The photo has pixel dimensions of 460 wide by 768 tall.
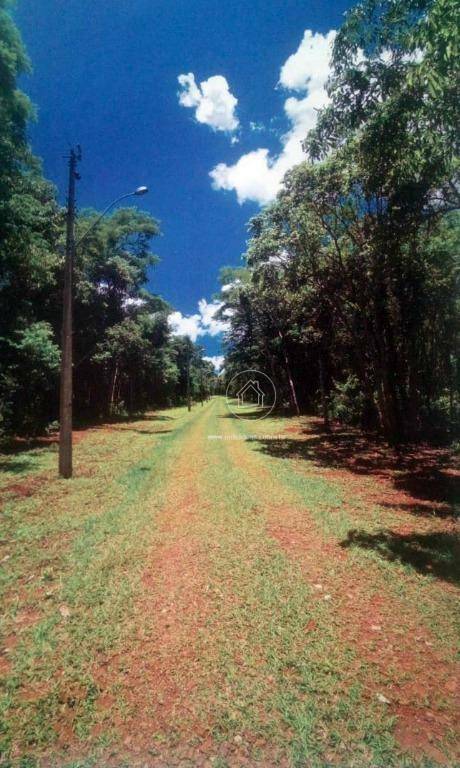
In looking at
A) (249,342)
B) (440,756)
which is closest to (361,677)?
(440,756)

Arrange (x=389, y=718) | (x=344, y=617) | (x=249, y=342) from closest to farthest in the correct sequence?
(x=389, y=718) < (x=344, y=617) < (x=249, y=342)

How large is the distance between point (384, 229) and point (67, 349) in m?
9.88

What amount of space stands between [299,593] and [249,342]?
33.0 meters

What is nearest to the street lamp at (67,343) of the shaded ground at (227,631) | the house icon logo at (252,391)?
the shaded ground at (227,631)

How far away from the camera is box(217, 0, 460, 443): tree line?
225 inches

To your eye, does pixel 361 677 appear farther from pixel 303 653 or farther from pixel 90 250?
pixel 90 250

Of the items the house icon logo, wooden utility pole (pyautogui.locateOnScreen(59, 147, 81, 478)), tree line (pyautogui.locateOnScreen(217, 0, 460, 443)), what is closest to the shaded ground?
wooden utility pole (pyautogui.locateOnScreen(59, 147, 81, 478))

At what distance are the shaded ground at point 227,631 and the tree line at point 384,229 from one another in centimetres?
637

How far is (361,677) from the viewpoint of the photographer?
2.96 metres

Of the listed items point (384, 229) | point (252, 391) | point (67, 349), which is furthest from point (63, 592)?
point (252, 391)

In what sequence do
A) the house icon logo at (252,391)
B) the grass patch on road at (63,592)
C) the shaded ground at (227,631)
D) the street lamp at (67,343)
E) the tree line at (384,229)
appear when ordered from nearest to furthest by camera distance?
the shaded ground at (227,631) → the grass patch on road at (63,592) → the tree line at (384,229) → the street lamp at (67,343) → the house icon logo at (252,391)

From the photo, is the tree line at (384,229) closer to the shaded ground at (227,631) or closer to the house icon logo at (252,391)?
the shaded ground at (227,631)

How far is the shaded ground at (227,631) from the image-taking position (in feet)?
8.04

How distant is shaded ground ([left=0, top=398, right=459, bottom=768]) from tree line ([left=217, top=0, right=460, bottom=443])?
20.9 ft
